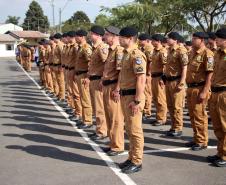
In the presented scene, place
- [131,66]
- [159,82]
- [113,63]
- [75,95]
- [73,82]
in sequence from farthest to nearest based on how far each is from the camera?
[73,82]
[75,95]
[159,82]
[113,63]
[131,66]

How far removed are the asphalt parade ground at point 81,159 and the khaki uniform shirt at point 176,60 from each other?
1265 mm

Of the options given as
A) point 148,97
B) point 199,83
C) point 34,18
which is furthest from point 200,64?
point 34,18

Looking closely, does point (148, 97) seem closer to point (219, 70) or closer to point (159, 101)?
point (159, 101)

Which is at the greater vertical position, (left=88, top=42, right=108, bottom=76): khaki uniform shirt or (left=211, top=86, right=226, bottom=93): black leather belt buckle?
(left=88, top=42, right=108, bottom=76): khaki uniform shirt

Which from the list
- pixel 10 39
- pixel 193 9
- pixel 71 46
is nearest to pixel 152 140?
pixel 71 46

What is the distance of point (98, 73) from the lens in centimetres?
766

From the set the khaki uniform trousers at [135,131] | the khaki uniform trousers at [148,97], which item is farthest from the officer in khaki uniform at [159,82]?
the khaki uniform trousers at [135,131]

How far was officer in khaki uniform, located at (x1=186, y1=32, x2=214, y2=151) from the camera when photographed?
6555 millimetres

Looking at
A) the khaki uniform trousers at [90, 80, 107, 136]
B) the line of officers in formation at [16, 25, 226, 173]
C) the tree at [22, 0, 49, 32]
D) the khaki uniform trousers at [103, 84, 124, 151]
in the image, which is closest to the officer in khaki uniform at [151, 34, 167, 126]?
the line of officers in formation at [16, 25, 226, 173]

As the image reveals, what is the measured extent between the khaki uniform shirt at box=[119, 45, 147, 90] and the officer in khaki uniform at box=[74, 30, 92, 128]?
302 centimetres

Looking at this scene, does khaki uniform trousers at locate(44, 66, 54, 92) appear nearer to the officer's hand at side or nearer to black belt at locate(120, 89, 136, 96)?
black belt at locate(120, 89, 136, 96)

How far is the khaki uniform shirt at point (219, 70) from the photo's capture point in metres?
5.84

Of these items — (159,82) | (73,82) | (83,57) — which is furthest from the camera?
(73,82)

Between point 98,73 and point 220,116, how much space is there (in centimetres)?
266
